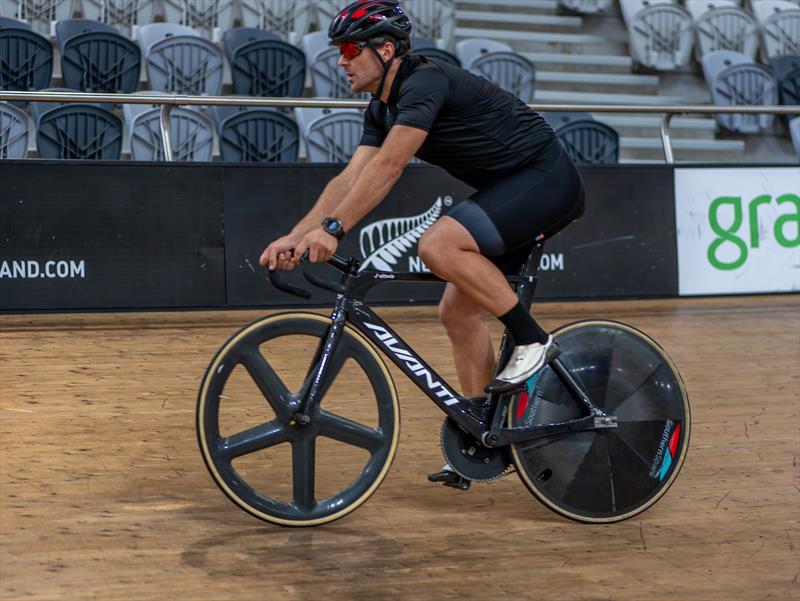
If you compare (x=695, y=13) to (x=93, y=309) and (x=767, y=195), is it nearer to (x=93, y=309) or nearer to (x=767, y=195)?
(x=767, y=195)

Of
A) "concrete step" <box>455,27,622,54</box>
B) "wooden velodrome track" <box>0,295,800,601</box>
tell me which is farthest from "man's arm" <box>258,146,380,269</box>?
"concrete step" <box>455,27,622,54</box>

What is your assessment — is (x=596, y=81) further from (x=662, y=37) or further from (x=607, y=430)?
(x=607, y=430)

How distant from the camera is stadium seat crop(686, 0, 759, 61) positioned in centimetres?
1164

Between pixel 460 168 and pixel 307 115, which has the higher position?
pixel 307 115

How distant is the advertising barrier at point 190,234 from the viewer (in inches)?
269

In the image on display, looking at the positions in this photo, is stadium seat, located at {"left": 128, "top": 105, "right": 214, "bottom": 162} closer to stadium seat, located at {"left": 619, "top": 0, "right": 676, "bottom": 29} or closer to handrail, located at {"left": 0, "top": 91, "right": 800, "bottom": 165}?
handrail, located at {"left": 0, "top": 91, "right": 800, "bottom": 165}

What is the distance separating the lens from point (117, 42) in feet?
28.2

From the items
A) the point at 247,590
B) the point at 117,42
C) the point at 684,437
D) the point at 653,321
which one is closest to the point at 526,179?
the point at 684,437

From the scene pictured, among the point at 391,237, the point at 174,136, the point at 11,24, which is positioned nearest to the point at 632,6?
the point at 391,237

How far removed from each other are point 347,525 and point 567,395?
0.81 m

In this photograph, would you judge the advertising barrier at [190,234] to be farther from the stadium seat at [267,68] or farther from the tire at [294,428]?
the tire at [294,428]

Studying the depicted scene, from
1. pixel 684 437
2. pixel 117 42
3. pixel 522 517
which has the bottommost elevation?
pixel 522 517

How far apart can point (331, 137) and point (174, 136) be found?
46.0 inches

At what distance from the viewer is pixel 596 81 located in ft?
37.4
